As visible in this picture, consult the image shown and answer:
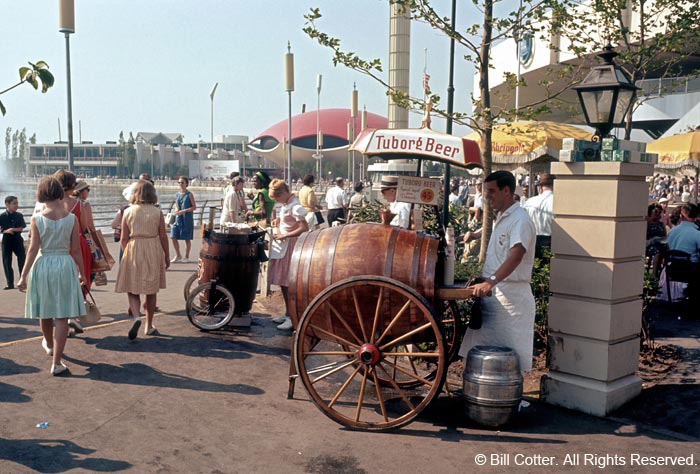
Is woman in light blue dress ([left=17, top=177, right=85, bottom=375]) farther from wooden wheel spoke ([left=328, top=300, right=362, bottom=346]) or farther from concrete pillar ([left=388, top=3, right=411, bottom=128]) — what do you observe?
concrete pillar ([left=388, top=3, right=411, bottom=128])

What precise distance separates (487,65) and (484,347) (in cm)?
425

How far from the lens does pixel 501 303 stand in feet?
16.4

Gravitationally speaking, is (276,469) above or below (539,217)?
below

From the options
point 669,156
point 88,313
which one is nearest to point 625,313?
point 88,313

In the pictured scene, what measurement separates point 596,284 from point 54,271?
15.0ft

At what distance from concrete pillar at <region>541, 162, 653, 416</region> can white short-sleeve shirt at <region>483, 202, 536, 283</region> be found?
0.50 meters

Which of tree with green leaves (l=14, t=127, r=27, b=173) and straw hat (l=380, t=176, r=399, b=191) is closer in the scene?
straw hat (l=380, t=176, r=399, b=191)

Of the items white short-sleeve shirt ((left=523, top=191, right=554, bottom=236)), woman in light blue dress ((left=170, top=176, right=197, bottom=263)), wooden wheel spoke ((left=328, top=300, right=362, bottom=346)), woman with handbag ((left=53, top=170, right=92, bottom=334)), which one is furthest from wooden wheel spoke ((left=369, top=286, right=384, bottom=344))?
woman in light blue dress ((left=170, top=176, right=197, bottom=263))

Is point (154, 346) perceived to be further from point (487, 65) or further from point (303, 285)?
point (487, 65)

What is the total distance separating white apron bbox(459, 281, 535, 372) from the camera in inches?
195

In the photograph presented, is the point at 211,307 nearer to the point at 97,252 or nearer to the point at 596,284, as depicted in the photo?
the point at 97,252

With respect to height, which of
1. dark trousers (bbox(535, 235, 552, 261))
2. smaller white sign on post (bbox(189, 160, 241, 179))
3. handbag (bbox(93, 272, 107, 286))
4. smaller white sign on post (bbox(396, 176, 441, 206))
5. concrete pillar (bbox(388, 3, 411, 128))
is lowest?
handbag (bbox(93, 272, 107, 286))

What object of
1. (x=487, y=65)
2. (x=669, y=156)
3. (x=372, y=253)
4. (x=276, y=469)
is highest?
(x=487, y=65)

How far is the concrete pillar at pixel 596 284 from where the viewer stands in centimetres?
506
